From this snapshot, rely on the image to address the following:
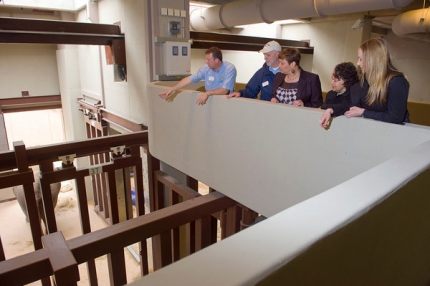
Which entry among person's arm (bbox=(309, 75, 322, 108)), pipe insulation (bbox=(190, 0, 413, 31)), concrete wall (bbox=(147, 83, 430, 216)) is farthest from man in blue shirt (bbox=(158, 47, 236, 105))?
pipe insulation (bbox=(190, 0, 413, 31))

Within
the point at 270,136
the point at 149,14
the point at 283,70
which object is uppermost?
the point at 149,14

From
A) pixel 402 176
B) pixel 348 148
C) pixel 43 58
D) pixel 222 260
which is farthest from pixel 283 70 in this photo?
pixel 43 58

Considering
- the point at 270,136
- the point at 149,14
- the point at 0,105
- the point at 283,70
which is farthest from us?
the point at 0,105

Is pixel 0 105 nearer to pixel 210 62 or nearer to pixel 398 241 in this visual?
pixel 210 62

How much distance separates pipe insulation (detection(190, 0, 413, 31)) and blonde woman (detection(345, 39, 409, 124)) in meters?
2.18

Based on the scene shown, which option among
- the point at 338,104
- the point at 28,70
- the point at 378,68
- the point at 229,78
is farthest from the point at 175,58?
the point at 28,70

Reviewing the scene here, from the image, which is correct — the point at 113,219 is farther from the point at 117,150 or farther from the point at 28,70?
the point at 28,70

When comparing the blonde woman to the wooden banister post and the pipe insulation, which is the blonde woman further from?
the pipe insulation

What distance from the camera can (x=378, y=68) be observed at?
1.50m

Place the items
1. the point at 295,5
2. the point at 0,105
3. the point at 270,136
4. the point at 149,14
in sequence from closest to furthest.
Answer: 1. the point at 270,136
2. the point at 149,14
3. the point at 295,5
4. the point at 0,105

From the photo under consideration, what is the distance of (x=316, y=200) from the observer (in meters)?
0.77

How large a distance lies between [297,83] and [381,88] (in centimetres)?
68

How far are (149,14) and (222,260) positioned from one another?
3403 mm

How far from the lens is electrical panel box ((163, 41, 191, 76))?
341 centimetres
